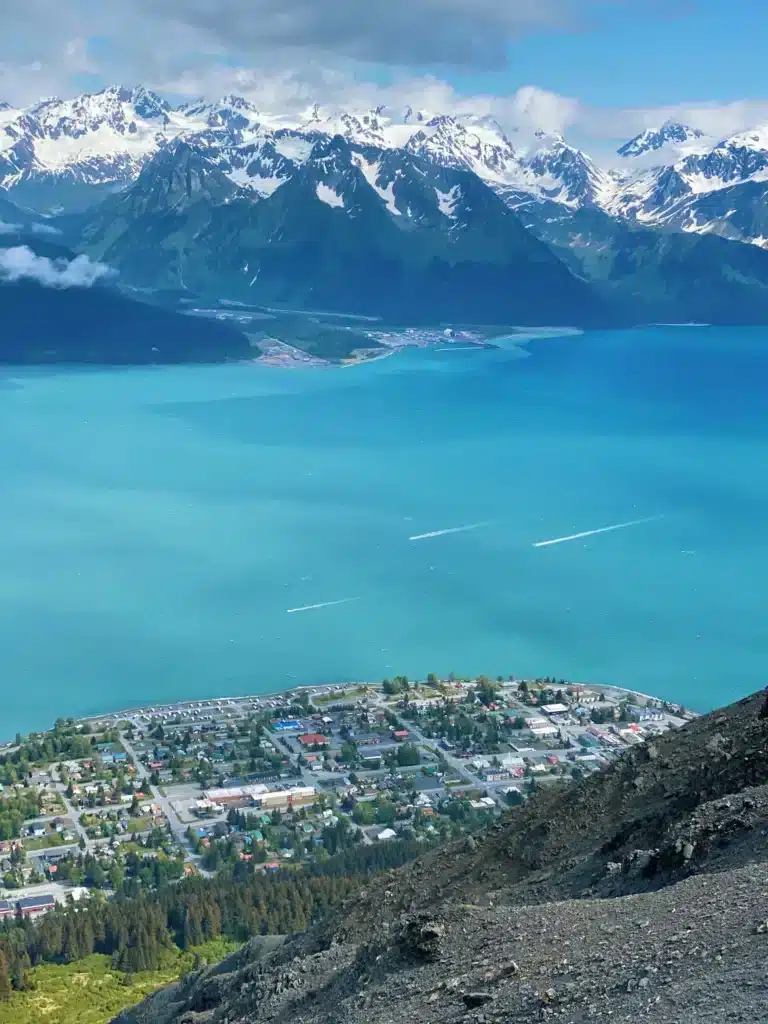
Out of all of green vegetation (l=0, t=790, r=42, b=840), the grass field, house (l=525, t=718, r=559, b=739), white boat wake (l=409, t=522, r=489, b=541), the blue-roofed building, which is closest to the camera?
the grass field

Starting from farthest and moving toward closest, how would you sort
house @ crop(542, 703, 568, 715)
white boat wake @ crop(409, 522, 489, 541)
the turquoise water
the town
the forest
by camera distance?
white boat wake @ crop(409, 522, 489, 541)
the turquoise water
house @ crop(542, 703, 568, 715)
the town
the forest

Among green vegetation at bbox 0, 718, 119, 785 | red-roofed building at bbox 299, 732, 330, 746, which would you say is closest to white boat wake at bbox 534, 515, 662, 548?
red-roofed building at bbox 299, 732, 330, 746

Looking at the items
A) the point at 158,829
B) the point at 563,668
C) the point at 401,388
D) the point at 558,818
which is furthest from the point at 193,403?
the point at 558,818

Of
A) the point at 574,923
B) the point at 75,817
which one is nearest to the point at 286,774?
the point at 75,817

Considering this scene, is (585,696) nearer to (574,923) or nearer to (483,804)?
(483,804)

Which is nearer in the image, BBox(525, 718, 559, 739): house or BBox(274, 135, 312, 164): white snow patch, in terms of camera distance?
BBox(525, 718, 559, 739): house

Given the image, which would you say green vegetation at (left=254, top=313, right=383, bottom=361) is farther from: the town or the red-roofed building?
the red-roofed building

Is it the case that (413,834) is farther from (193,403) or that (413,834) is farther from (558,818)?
(193,403)
